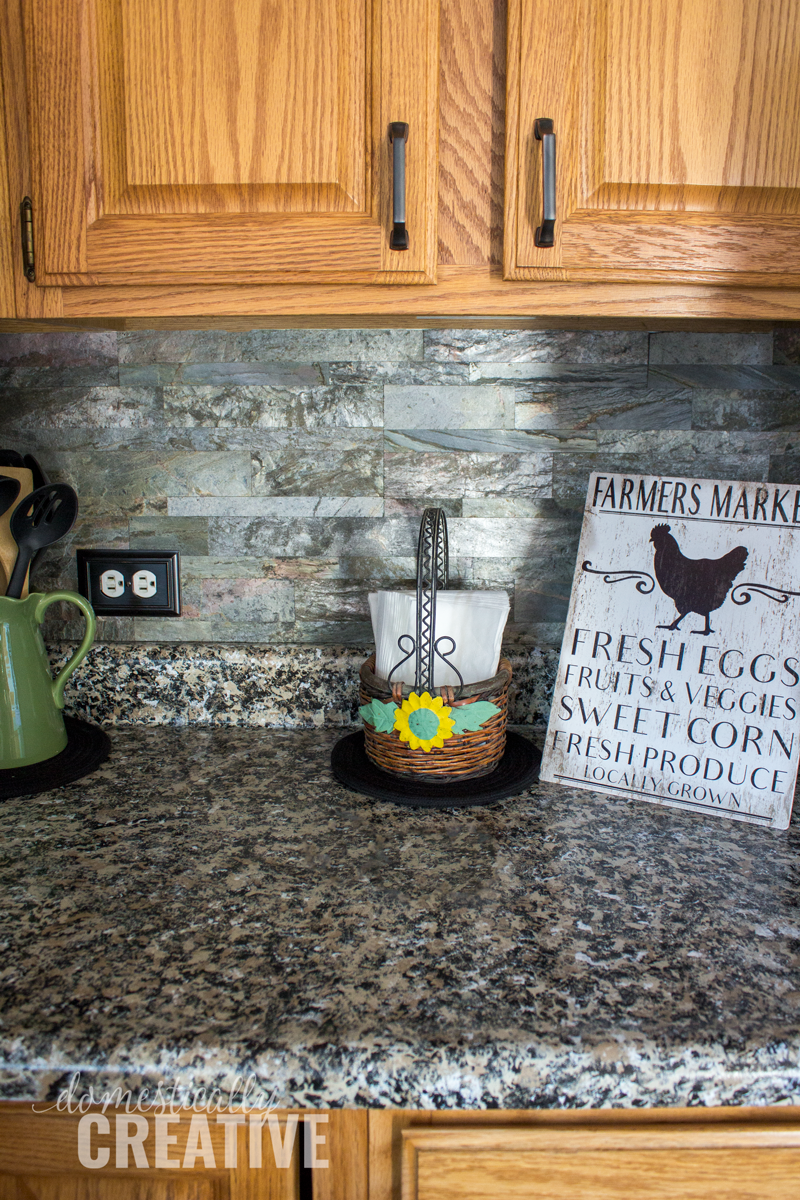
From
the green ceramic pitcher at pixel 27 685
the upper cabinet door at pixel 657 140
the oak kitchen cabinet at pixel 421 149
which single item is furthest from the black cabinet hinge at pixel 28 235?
the upper cabinet door at pixel 657 140

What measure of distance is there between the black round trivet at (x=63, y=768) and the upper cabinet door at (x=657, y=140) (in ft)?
2.72

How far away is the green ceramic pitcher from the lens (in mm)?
979

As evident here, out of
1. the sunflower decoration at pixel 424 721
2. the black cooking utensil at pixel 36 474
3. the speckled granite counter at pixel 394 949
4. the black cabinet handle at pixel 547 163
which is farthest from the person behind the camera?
the black cooking utensil at pixel 36 474

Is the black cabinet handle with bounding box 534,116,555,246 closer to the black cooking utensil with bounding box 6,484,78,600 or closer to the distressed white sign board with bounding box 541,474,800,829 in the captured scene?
the distressed white sign board with bounding box 541,474,800,829

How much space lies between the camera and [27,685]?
0.99 meters

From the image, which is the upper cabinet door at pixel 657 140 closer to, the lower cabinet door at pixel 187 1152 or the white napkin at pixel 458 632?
the white napkin at pixel 458 632

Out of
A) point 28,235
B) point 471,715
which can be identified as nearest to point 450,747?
point 471,715

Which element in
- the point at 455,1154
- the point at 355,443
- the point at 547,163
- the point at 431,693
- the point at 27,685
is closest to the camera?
the point at 455,1154

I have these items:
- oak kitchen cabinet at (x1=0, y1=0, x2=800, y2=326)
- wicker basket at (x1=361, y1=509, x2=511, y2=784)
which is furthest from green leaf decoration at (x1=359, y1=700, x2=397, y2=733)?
oak kitchen cabinet at (x1=0, y1=0, x2=800, y2=326)

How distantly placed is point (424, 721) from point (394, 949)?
30 centimetres

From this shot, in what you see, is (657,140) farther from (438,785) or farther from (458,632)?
A: (438,785)

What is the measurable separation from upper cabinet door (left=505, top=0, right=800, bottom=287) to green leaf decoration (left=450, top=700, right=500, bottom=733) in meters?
0.49

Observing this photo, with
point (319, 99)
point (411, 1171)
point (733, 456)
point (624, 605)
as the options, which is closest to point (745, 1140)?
point (411, 1171)

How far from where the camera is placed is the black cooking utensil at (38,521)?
3.42 feet
